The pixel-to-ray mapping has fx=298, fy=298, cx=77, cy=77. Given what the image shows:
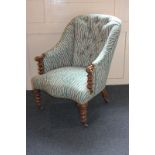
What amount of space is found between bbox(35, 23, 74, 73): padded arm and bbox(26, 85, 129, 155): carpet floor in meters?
0.45

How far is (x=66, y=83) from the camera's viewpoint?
2742 mm

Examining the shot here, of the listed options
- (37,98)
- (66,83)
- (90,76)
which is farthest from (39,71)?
(90,76)

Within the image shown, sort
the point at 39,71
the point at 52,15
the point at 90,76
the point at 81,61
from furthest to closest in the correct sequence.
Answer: the point at 52,15, the point at 81,61, the point at 39,71, the point at 90,76

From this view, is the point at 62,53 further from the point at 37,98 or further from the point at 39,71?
the point at 37,98

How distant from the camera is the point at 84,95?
8.63ft

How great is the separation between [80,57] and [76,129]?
→ 2.76 ft

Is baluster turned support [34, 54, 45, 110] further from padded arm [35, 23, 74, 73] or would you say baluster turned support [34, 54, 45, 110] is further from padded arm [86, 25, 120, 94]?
padded arm [86, 25, 120, 94]

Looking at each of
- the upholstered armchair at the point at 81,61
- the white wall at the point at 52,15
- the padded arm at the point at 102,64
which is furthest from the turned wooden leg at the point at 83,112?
the white wall at the point at 52,15

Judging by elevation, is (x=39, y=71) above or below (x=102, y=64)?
below

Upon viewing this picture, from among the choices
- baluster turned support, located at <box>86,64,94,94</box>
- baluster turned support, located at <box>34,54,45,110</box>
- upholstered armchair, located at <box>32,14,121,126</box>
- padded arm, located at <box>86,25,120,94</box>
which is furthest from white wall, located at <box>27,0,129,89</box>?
baluster turned support, located at <box>86,64,94,94</box>
